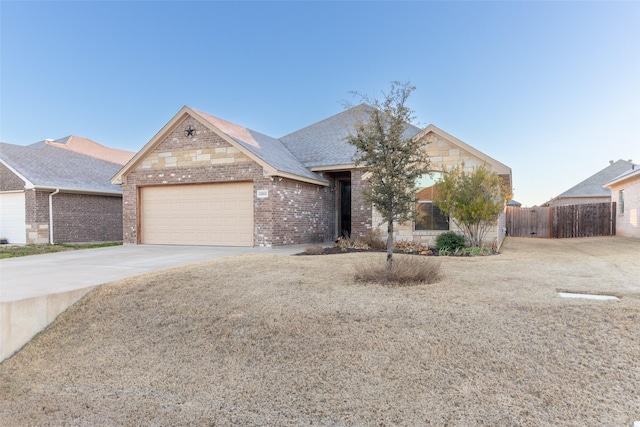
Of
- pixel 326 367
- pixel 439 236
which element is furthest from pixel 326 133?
pixel 326 367

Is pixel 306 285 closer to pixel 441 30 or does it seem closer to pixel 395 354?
pixel 395 354

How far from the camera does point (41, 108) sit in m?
17.9

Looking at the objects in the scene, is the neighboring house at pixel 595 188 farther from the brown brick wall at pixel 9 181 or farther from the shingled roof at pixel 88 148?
the brown brick wall at pixel 9 181

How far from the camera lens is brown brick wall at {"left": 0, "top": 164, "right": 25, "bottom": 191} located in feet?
51.7

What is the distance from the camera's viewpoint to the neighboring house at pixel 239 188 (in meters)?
12.3

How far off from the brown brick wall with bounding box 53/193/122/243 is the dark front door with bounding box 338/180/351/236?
37.8 feet

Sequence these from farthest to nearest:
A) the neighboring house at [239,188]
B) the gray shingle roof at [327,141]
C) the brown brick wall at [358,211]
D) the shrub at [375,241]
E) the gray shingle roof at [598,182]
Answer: the gray shingle roof at [598,182]
the gray shingle roof at [327,141]
the brown brick wall at [358,211]
the neighboring house at [239,188]
the shrub at [375,241]

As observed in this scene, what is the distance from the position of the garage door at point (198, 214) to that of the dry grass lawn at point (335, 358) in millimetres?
7479

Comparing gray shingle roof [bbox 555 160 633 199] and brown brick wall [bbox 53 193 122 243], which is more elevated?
gray shingle roof [bbox 555 160 633 199]

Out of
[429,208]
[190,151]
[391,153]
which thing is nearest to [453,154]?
[429,208]

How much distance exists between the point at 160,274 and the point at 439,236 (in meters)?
8.51

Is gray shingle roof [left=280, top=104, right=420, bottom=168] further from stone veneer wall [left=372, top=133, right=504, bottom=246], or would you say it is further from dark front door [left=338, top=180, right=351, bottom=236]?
stone veneer wall [left=372, top=133, right=504, bottom=246]

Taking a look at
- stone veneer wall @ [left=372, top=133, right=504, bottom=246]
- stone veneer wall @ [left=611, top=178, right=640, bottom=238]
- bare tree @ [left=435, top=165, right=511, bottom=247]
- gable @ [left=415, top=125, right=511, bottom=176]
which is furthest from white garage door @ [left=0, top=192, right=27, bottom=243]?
stone veneer wall @ [left=611, top=178, right=640, bottom=238]

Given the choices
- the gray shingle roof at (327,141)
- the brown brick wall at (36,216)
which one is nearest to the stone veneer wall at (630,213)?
the gray shingle roof at (327,141)
